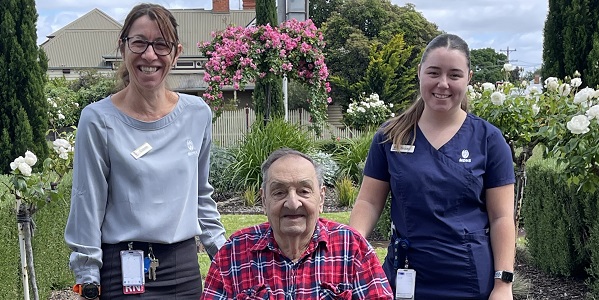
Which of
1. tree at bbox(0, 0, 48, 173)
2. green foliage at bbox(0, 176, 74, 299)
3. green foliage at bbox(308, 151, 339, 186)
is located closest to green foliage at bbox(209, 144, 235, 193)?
green foliage at bbox(308, 151, 339, 186)

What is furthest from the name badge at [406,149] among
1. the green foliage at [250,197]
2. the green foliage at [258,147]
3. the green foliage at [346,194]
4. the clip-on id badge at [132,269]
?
the green foliage at [258,147]

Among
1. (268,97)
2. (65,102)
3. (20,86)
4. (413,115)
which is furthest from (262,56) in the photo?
(65,102)

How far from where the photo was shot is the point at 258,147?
12133 mm

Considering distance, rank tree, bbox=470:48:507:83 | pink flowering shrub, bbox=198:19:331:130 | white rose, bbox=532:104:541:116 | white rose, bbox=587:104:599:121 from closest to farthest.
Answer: white rose, bbox=587:104:599:121
white rose, bbox=532:104:541:116
pink flowering shrub, bbox=198:19:331:130
tree, bbox=470:48:507:83

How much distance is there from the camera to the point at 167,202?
7.70 feet

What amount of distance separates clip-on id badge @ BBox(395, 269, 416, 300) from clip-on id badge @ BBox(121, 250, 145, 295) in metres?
0.90

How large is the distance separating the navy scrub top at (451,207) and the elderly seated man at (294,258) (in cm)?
29

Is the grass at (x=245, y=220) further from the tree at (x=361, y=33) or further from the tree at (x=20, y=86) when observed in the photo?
the tree at (x=361, y=33)

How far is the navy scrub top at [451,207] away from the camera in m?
2.49

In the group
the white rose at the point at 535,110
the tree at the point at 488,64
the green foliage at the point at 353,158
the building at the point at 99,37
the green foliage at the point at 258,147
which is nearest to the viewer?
the white rose at the point at 535,110

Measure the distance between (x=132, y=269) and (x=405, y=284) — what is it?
955 millimetres

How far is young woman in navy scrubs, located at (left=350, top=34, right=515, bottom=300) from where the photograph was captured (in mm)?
2492

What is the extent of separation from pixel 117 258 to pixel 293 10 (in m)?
14.2

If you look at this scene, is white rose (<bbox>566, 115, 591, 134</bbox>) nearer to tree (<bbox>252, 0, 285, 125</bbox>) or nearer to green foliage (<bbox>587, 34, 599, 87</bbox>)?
green foliage (<bbox>587, 34, 599, 87</bbox>)
